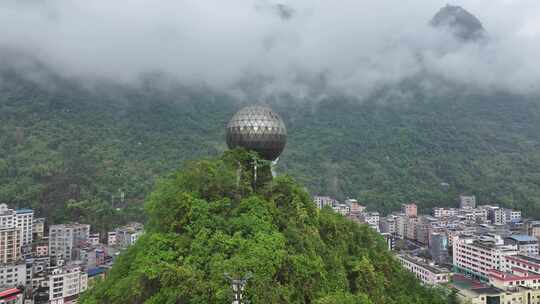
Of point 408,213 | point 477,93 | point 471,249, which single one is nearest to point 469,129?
point 477,93

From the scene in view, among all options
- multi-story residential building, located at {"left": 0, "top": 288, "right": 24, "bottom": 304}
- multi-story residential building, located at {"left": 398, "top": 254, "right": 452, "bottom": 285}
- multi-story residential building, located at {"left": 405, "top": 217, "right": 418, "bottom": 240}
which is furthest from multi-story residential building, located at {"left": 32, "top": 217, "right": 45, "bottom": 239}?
multi-story residential building, located at {"left": 405, "top": 217, "right": 418, "bottom": 240}

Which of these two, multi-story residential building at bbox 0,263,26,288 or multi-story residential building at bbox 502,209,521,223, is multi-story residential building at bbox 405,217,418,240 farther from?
multi-story residential building at bbox 0,263,26,288

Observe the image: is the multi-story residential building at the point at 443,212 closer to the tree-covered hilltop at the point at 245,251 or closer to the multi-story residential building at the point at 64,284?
the tree-covered hilltop at the point at 245,251

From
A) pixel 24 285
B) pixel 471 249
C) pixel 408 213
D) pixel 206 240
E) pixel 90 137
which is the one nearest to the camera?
pixel 206 240

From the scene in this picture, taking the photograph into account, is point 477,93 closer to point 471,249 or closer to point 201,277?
point 471,249

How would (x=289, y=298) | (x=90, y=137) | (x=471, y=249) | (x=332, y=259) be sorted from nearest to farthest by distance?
(x=289, y=298)
(x=332, y=259)
(x=471, y=249)
(x=90, y=137)

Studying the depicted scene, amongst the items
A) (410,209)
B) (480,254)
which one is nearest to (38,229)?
(480,254)

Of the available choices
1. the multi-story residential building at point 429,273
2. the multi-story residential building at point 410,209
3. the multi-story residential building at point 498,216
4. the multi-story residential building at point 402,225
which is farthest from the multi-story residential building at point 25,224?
the multi-story residential building at point 498,216
